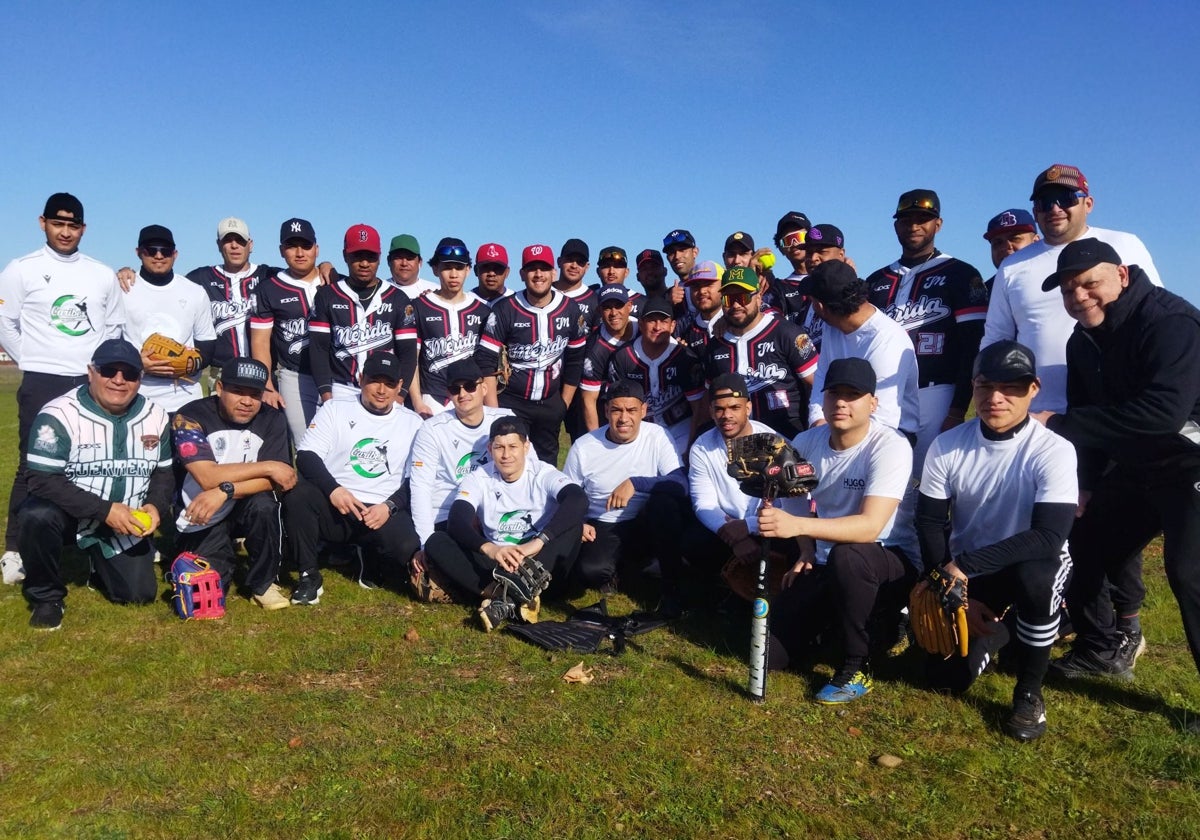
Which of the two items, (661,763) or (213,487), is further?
(213,487)

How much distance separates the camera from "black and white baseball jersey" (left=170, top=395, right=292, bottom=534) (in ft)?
19.9

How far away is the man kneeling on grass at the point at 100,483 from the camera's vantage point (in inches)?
222

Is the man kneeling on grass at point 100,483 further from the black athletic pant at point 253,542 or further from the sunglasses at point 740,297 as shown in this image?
the sunglasses at point 740,297

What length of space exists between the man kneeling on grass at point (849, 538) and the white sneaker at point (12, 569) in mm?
5788

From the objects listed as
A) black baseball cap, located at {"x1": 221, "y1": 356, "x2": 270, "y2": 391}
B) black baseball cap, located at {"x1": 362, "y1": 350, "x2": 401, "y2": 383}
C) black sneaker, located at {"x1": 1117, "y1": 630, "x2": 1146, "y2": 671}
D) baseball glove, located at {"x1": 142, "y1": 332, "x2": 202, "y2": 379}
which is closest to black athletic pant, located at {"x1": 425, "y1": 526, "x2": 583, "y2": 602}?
black baseball cap, located at {"x1": 362, "y1": 350, "x2": 401, "y2": 383}

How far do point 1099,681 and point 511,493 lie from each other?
12.9ft

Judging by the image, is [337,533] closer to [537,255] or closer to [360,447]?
[360,447]

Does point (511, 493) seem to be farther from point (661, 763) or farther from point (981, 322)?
point (981, 322)

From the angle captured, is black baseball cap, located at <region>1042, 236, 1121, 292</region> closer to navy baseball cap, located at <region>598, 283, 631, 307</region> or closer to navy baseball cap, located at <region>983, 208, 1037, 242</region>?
navy baseball cap, located at <region>983, 208, 1037, 242</region>

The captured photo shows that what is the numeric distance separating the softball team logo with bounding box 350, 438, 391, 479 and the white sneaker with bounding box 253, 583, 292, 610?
1.11m

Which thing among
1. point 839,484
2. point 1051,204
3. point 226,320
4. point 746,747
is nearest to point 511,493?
point 839,484

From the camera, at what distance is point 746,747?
396cm

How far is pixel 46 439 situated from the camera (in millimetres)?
5641

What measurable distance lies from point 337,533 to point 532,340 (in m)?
2.40
